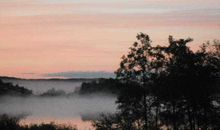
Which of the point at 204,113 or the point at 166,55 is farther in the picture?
the point at 166,55

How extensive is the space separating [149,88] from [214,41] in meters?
10.2

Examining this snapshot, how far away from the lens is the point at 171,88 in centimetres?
7475

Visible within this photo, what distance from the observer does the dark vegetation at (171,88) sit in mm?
73062

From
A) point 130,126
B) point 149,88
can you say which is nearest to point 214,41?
point 149,88

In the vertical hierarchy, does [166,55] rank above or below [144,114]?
above

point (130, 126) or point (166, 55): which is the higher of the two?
point (166, 55)

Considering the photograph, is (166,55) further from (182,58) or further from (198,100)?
(198,100)

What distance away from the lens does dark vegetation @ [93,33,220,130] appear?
73.1m

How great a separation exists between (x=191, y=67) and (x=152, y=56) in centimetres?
475

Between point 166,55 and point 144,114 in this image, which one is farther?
point 166,55

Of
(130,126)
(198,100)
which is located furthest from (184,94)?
(130,126)

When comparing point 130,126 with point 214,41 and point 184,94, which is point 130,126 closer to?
point 184,94

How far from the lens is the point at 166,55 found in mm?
78625

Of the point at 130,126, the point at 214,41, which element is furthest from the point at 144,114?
the point at 214,41
